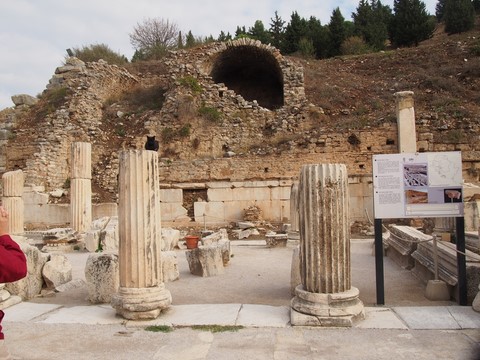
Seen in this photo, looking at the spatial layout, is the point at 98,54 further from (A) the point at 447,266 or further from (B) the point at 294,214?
(A) the point at 447,266

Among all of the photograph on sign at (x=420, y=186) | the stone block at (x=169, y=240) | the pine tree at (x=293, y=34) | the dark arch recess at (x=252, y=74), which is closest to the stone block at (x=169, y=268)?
the stone block at (x=169, y=240)

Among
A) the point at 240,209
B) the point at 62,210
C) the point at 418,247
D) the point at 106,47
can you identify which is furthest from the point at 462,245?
the point at 106,47

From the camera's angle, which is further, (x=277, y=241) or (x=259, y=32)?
(x=259, y=32)

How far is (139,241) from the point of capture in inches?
223

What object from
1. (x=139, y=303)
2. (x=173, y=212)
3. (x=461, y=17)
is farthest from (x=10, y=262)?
(x=461, y=17)

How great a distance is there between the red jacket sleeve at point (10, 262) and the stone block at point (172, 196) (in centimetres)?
1550

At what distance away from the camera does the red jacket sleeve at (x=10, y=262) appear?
309cm

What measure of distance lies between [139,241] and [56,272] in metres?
2.80

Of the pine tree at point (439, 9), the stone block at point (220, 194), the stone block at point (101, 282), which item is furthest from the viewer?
the pine tree at point (439, 9)

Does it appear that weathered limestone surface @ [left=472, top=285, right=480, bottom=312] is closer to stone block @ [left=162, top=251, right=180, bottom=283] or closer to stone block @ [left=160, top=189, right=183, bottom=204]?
stone block @ [left=162, top=251, right=180, bottom=283]

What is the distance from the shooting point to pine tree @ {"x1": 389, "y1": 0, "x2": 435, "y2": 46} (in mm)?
36688

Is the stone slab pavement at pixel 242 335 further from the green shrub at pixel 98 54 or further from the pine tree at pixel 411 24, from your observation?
the pine tree at pixel 411 24

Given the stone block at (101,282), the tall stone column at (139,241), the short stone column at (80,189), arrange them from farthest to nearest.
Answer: the short stone column at (80,189)
the stone block at (101,282)
the tall stone column at (139,241)

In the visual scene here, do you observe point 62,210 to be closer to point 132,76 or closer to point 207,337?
point 132,76
